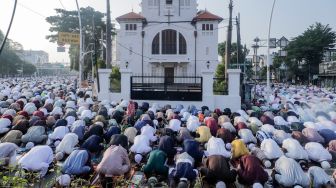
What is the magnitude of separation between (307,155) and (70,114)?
11823 mm

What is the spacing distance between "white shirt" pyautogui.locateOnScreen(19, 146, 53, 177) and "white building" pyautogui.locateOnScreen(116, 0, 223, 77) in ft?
101

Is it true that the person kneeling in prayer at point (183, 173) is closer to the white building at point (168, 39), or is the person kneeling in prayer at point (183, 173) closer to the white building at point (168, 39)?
the white building at point (168, 39)

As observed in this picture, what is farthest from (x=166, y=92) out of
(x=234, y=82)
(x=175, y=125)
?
(x=175, y=125)

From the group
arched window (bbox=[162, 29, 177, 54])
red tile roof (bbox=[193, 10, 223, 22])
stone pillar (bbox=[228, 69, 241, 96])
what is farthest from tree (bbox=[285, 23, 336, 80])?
stone pillar (bbox=[228, 69, 241, 96])

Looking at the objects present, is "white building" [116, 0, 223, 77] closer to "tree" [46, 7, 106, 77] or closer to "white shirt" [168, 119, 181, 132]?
"tree" [46, 7, 106, 77]

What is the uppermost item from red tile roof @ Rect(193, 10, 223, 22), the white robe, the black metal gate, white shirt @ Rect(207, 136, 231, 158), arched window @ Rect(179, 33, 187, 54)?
red tile roof @ Rect(193, 10, 223, 22)

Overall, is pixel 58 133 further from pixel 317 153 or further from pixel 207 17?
pixel 207 17

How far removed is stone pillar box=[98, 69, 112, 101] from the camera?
2366 centimetres

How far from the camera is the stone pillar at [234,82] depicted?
21625 millimetres

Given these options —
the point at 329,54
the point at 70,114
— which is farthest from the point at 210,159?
the point at 329,54

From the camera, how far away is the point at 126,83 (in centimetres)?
2316

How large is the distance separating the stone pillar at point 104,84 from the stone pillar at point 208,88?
6902 mm

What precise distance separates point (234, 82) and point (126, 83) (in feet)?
24.3

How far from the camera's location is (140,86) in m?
23.5
